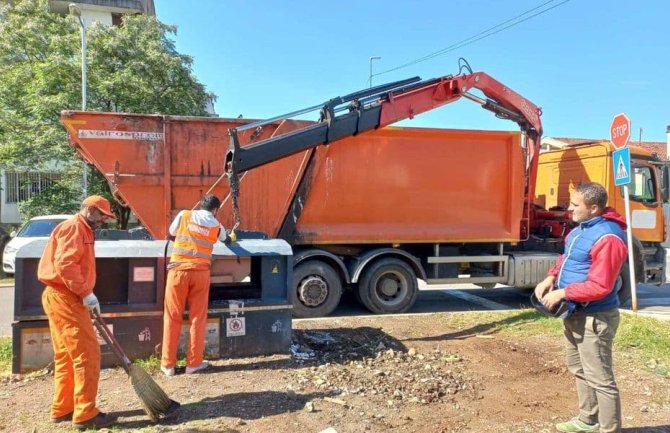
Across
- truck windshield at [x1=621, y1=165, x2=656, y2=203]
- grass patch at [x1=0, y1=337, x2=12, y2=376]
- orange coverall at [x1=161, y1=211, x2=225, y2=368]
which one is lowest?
grass patch at [x1=0, y1=337, x2=12, y2=376]

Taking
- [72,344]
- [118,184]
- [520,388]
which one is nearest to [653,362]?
[520,388]

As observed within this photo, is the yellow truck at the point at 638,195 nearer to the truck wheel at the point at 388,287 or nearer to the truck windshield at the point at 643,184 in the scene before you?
the truck windshield at the point at 643,184

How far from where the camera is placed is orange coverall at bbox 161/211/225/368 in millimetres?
4481

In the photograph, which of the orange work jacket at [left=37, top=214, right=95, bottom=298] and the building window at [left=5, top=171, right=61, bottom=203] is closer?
the orange work jacket at [left=37, top=214, right=95, bottom=298]

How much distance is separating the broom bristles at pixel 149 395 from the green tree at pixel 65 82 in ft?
39.3

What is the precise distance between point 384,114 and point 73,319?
4971 mm

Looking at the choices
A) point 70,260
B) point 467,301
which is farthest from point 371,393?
point 467,301

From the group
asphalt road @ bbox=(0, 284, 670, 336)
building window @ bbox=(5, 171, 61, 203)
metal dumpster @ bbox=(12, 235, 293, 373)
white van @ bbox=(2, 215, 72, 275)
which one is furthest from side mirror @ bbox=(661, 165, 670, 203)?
building window @ bbox=(5, 171, 61, 203)

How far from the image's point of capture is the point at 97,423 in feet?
11.4

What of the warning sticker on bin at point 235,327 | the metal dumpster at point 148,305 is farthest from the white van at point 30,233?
the warning sticker on bin at point 235,327

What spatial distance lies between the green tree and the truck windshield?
12.2m

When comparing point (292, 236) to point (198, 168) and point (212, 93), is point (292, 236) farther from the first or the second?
point (212, 93)

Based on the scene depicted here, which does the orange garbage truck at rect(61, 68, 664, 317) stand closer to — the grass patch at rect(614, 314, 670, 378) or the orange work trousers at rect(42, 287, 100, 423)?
the grass patch at rect(614, 314, 670, 378)

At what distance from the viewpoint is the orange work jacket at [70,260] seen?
134 inches
